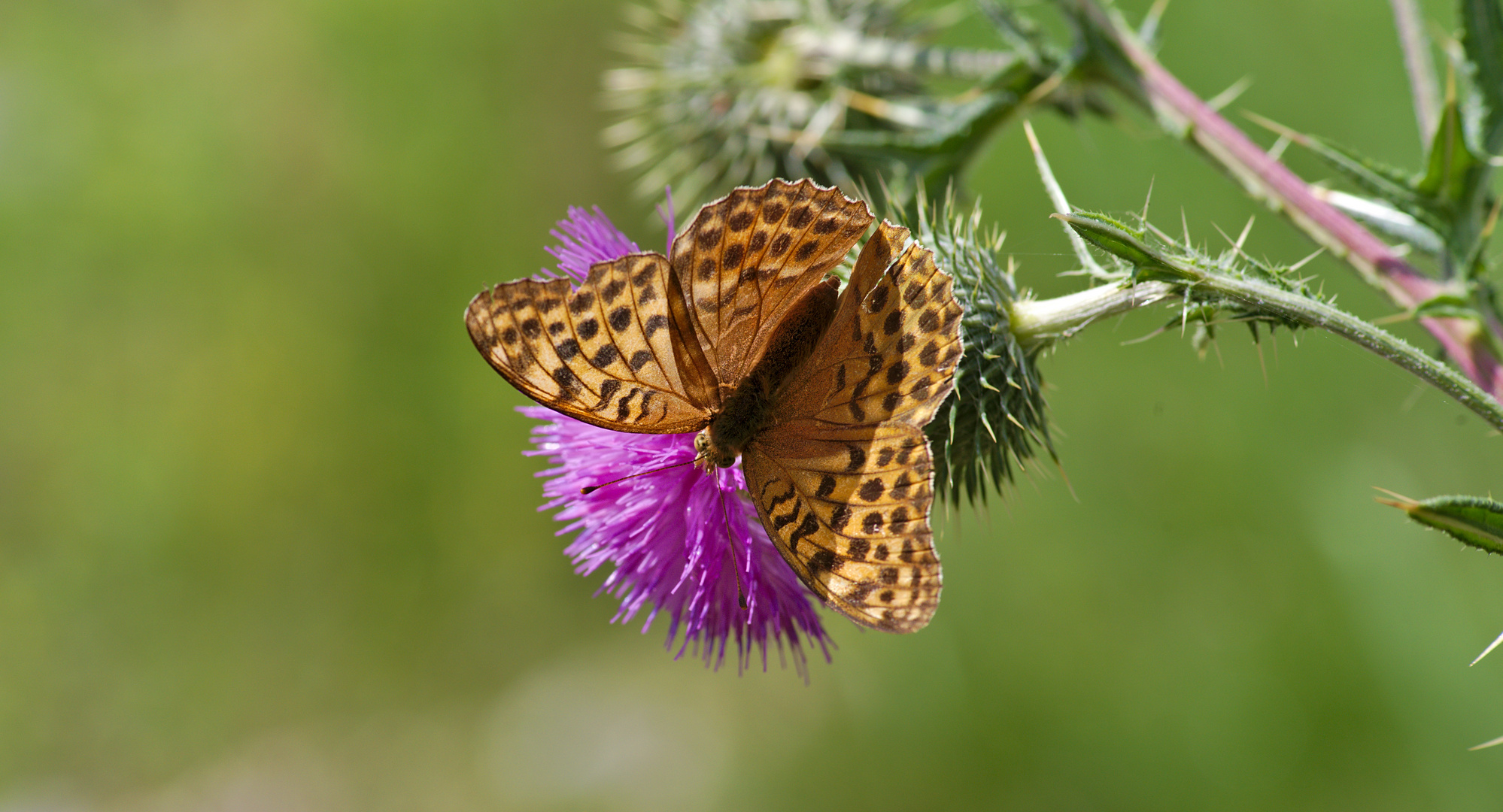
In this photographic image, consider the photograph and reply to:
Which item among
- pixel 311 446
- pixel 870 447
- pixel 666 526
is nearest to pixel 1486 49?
pixel 870 447

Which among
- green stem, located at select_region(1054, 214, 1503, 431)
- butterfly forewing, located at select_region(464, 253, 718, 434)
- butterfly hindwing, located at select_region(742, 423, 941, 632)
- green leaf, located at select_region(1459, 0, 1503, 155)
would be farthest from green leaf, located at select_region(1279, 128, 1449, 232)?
butterfly forewing, located at select_region(464, 253, 718, 434)

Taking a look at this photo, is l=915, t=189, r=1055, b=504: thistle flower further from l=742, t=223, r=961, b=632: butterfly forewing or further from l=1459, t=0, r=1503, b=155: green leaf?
l=1459, t=0, r=1503, b=155: green leaf

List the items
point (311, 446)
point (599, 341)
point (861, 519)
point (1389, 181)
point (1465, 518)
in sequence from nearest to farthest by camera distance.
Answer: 1. point (1465, 518)
2. point (861, 519)
3. point (599, 341)
4. point (1389, 181)
5. point (311, 446)

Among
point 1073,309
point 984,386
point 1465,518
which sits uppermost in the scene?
point 1073,309

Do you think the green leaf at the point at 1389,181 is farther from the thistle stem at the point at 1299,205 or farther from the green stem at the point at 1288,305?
the green stem at the point at 1288,305

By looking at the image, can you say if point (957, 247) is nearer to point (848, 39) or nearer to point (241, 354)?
point (848, 39)

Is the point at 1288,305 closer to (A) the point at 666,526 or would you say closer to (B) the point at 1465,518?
(B) the point at 1465,518

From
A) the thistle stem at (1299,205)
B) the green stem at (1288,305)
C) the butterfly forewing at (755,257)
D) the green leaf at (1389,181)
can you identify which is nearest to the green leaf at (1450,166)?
the green leaf at (1389,181)
